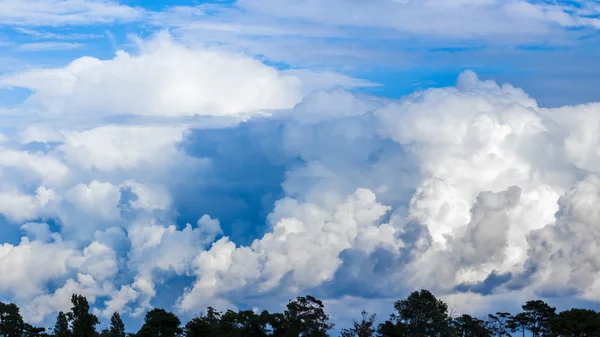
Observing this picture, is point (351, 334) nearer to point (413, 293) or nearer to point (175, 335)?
point (413, 293)

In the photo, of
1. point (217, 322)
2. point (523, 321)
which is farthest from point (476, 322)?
point (217, 322)

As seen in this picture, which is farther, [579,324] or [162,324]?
[162,324]

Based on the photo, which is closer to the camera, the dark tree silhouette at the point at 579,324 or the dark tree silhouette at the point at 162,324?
the dark tree silhouette at the point at 579,324

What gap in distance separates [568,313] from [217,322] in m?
66.1

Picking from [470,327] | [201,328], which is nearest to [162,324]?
[201,328]

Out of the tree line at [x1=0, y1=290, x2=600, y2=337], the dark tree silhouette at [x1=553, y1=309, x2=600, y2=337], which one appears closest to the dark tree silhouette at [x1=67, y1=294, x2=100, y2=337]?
the tree line at [x1=0, y1=290, x2=600, y2=337]

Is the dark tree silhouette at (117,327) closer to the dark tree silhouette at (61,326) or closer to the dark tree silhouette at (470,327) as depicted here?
the dark tree silhouette at (61,326)

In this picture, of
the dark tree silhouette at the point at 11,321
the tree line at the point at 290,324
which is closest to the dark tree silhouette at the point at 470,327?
the tree line at the point at 290,324

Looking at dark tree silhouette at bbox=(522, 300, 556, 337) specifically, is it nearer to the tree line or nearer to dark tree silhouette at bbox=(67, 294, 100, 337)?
the tree line

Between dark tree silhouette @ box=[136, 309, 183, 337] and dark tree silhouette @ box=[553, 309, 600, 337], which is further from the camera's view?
dark tree silhouette @ box=[136, 309, 183, 337]

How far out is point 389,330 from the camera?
6900 inches

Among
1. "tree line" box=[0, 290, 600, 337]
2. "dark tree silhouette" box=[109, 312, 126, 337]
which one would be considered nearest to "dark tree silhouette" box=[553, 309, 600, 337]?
"tree line" box=[0, 290, 600, 337]

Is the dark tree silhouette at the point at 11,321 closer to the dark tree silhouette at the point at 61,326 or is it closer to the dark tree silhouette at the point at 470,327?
the dark tree silhouette at the point at 61,326

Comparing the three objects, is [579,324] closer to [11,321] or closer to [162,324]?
[162,324]
